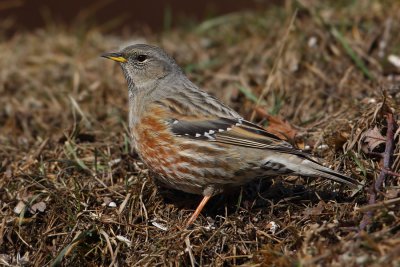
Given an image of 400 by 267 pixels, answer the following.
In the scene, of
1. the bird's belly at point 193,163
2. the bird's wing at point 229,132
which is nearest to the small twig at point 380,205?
the bird's wing at point 229,132

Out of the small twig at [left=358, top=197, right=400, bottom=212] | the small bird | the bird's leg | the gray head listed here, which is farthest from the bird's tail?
the gray head

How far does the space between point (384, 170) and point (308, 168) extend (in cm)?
56

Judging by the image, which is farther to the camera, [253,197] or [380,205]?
[253,197]

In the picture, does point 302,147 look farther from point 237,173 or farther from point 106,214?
point 106,214

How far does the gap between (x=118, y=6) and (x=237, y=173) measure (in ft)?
26.4

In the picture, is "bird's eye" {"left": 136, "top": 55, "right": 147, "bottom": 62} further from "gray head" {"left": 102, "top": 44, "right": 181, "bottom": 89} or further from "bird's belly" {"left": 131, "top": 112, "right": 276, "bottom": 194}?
"bird's belly" {"left": 131, "top": 112, "right": 276, "bottom": 194}

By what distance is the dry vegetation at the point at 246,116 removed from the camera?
4754 millimetres

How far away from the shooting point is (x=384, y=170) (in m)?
4.75

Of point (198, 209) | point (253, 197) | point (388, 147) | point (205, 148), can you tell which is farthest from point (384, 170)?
point (198, 209)

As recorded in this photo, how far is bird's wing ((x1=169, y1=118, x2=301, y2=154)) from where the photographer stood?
5047 mm

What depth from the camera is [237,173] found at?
200 inches

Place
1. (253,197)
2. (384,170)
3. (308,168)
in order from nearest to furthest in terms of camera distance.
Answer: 1. (384,170)
2. (308,168)
3. (253,197)

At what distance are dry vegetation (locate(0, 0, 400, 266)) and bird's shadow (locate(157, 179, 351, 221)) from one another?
0.01m

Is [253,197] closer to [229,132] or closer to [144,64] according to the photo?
[229,132]
